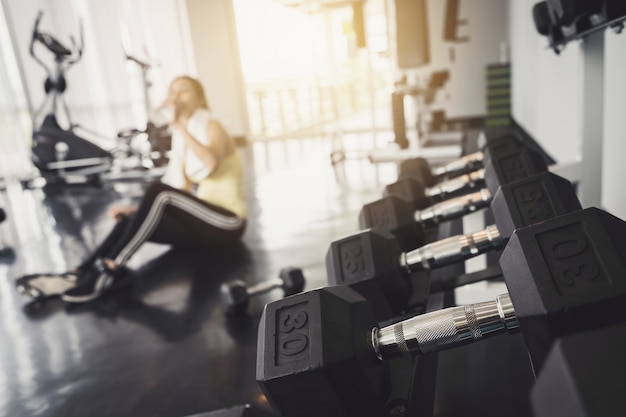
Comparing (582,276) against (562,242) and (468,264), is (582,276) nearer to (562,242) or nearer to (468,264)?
(562,242)

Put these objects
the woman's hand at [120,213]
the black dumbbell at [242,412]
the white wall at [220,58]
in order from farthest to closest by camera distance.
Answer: the white wall at [220,58]
the woman's hand at [120,213]
the black dumbbell at [242,412]

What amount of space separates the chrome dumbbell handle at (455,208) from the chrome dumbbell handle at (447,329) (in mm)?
493

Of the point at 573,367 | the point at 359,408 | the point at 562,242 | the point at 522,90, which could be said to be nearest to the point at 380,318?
the point at 359,408

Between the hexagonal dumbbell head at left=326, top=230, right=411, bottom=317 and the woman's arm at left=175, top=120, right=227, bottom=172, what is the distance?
1391 mm

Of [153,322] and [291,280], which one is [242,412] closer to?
[291,280]

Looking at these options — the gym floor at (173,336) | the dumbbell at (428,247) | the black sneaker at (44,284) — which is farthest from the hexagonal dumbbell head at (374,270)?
the black sneaker at (44,284)

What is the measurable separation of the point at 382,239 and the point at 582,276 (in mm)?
414

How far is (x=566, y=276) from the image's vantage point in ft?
1.41

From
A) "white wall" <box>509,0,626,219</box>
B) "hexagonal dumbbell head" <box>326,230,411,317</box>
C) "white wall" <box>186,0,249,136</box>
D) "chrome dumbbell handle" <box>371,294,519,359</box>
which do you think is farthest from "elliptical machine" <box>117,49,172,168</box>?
"chrome dumbbell handle" <box>371,294,519,359</box>

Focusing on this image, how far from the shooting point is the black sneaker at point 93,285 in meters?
1.87

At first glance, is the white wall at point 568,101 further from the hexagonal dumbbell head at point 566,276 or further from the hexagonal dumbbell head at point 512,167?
the hexagonal dumbbell head at point 566,276

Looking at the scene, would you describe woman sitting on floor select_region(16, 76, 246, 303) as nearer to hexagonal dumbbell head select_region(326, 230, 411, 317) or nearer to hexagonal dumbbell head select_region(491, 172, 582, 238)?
hexagonal dumbbell head select_region(326, 230, 411, 317)

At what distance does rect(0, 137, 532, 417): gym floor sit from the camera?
1.09 meters

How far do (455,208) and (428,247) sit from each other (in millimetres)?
253
